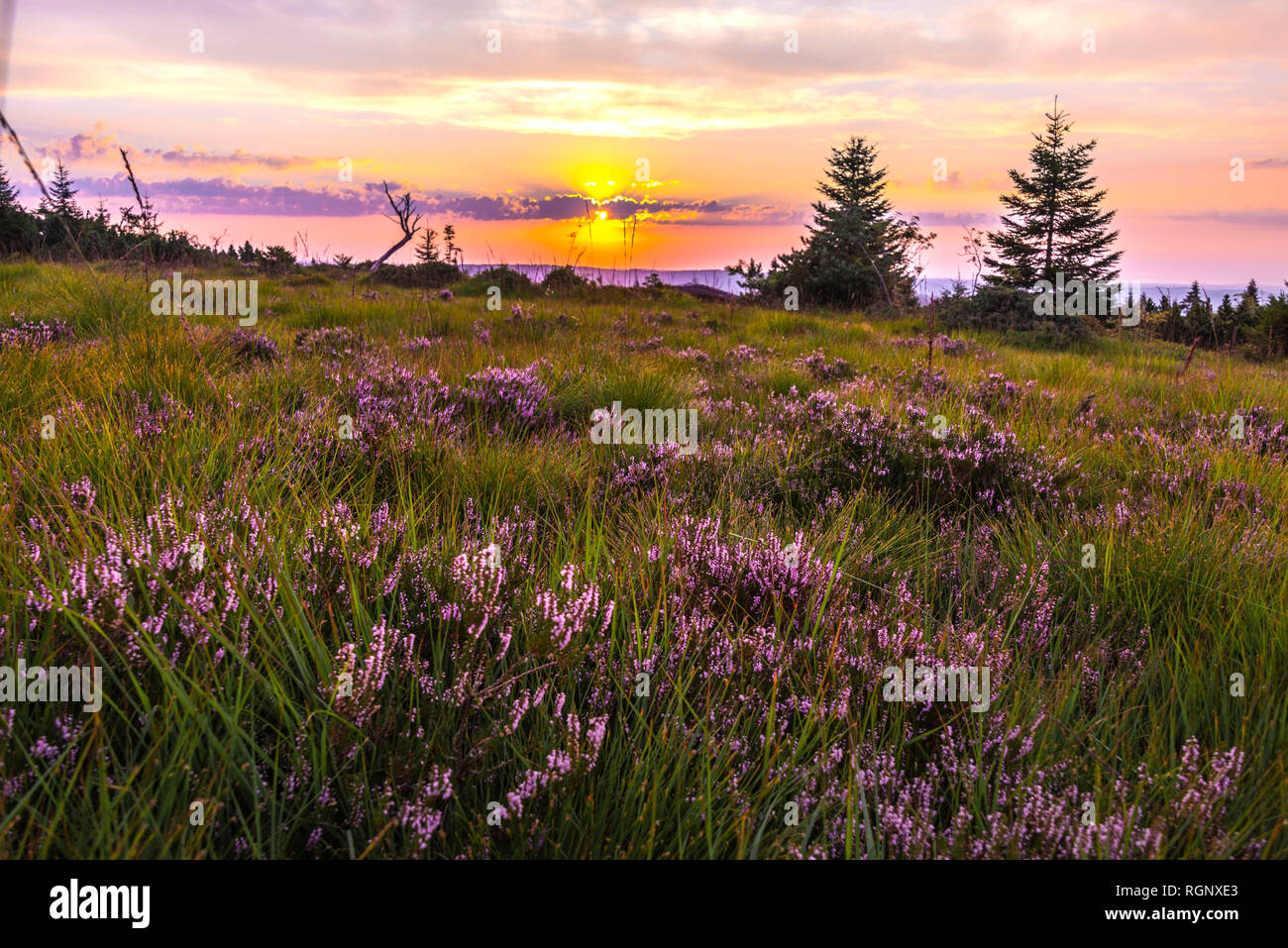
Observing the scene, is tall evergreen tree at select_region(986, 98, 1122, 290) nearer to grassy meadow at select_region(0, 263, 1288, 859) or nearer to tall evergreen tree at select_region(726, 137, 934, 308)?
tall evergreen tree at select_region(726, 137, 934, 308)

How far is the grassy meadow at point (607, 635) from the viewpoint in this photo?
154 centimetres

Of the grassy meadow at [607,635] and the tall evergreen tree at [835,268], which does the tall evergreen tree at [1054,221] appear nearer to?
the tall evergreen tree at [835,268]

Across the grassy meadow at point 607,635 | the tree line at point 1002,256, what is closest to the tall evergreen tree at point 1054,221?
the tree line at point 1002,256

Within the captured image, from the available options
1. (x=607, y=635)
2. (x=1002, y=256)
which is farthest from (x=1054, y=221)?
A: (x=607, y=635)

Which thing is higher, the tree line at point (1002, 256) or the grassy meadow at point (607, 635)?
the tree line at point (1002, 256)

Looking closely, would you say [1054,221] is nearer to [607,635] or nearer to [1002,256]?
[1002,256]

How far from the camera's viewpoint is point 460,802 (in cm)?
160

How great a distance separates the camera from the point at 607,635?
2201mm

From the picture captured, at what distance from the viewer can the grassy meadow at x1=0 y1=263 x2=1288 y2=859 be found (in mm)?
1536

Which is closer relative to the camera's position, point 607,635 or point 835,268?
point 607,635

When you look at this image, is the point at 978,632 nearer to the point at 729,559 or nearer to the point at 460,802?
the point at 729,559

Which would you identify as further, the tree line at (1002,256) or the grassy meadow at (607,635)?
the tree line at (1002,256)

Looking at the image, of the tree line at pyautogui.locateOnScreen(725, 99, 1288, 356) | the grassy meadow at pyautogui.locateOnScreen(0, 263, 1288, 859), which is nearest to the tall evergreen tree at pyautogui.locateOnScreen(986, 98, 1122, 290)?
the tree line at pyautogui.locateOnScreen(725, 99, 1288, 356)
